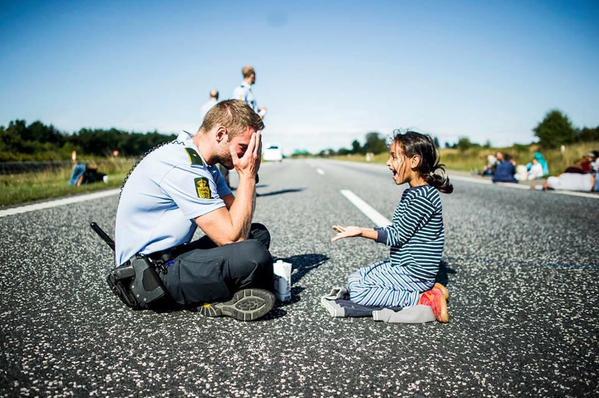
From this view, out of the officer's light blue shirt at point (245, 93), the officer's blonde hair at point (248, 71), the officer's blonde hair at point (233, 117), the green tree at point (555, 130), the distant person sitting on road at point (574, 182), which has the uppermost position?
the green tree at point (555, 130)

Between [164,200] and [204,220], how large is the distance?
28 centimetres

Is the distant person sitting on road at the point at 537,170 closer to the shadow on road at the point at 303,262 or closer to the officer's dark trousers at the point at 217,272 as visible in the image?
the shadow on road at the point at 303,262

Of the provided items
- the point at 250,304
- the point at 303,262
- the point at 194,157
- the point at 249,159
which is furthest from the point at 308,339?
the point at 303,262

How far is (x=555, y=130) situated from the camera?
212 ft

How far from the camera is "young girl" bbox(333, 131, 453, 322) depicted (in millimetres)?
2287

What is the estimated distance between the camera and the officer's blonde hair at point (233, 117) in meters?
2.18

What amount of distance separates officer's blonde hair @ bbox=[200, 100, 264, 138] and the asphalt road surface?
115 cm

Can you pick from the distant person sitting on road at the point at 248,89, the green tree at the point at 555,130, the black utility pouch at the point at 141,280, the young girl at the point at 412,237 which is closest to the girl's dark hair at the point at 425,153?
the young girl at the point at 412,237

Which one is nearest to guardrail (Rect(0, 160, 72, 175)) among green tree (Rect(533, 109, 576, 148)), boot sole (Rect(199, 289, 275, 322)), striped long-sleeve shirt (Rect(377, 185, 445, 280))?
boot sole (Rect(199, 289, 275, 322))

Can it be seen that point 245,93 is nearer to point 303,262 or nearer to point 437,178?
point 303,262

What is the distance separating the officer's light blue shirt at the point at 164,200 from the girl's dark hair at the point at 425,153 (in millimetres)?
1225

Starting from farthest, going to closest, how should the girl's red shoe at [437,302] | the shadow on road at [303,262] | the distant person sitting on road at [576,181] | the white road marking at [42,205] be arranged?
the distant person sitting on road at [576,181] → the white road marking at [42,205] → the shadow on road at [303,262] → the girl's red shoe at [437,302]

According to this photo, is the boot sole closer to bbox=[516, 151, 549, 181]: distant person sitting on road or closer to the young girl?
the young girl

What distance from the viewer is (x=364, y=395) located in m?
1.44
